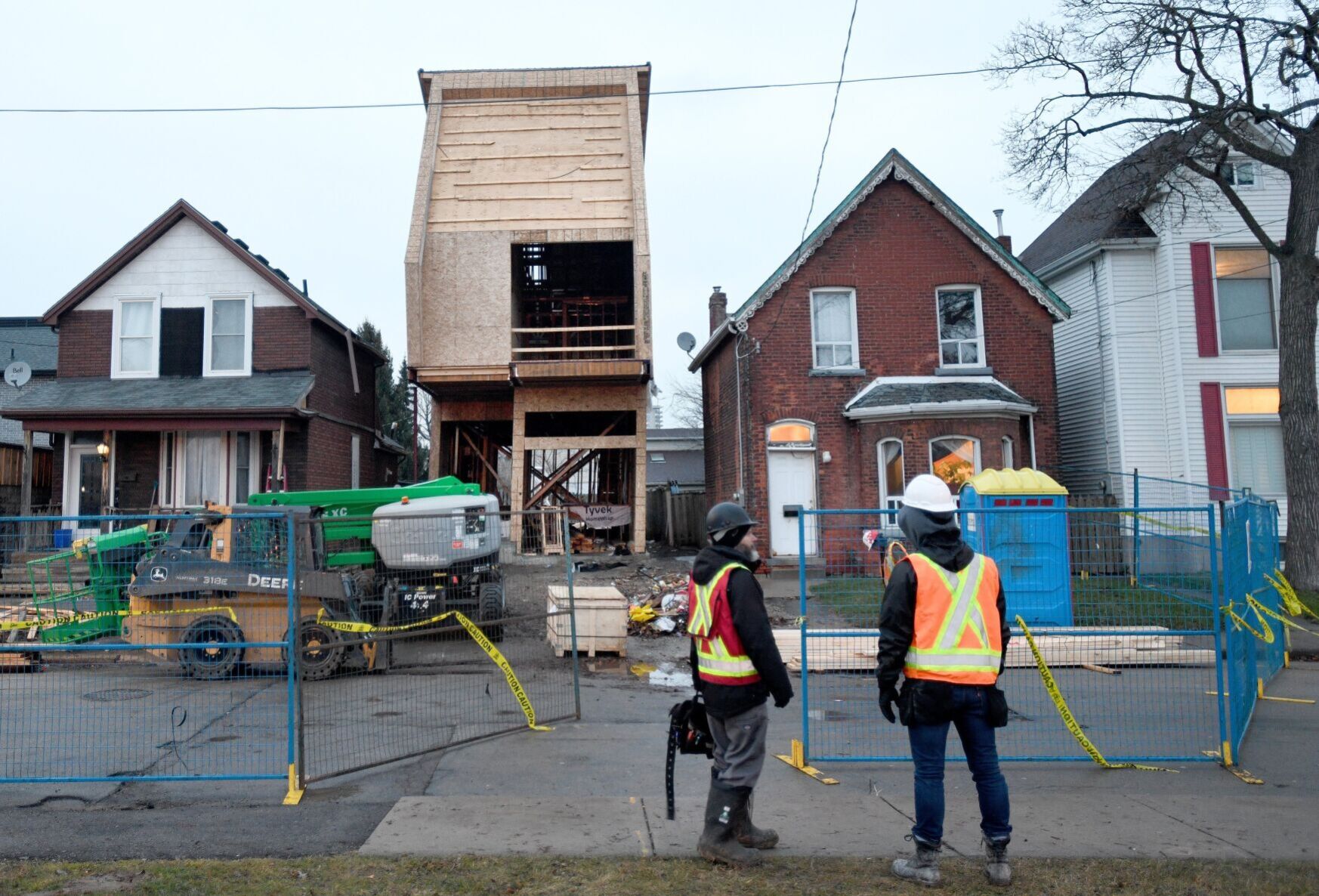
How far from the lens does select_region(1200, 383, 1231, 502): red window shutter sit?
19.8 m

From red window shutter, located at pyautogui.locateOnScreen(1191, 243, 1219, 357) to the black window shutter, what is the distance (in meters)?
21.0

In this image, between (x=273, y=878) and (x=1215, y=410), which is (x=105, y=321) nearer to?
(x=273, y=878)

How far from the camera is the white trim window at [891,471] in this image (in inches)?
727

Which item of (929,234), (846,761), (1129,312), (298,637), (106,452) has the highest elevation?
(929,234)

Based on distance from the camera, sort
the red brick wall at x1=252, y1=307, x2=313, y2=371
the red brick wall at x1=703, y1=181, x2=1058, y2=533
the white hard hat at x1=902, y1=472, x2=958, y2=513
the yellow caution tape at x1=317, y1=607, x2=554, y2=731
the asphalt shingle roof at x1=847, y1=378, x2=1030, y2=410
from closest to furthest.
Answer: the white hard hat at x1=902, y1=472, x2=958, y2=513 < the yellow caution tape at x1=317, y1=607, x2=554, y2=731 < the asphalt shingle roof at x1=847, y1=378, x2=1030, y2=410 < the red brick wall at x1=703, y1=181, x2=1058, y2=533 < the red brick wall at x1=252, y1=307, x2=313, y2=371

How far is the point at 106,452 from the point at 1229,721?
64.9 ft

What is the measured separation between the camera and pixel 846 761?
6.92 metres

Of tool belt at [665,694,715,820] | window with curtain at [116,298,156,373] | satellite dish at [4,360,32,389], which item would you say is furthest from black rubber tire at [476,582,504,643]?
satellite dish at [4,360,32,389]

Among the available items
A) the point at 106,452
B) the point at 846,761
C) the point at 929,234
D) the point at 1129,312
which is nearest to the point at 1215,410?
the point at 1129,312

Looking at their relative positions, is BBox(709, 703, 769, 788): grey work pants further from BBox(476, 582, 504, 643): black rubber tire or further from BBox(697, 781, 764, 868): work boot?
BBox(476, 582, 504, 643): black rubber tire

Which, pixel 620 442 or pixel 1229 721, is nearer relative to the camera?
pixel 1229 721

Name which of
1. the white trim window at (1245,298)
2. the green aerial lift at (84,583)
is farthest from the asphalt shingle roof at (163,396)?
the white trim window at (1245,298)

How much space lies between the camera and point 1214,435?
1983 centimetres

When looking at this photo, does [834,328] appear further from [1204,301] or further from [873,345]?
[1204,301]
